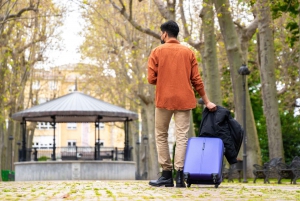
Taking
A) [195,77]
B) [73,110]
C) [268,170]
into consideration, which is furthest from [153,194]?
[73,110]

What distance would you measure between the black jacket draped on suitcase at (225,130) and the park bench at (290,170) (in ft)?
28.3

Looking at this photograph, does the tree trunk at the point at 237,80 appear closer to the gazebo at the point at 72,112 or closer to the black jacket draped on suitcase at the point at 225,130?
the gazebo at the point at 72,112

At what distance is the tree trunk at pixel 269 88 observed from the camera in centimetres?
2392

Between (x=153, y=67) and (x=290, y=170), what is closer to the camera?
(x=153, y=67)

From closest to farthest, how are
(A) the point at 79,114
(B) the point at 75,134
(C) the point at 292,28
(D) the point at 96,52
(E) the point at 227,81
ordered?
(C) the point at 292,28, (A) the point at 79,114, (E) the point at 227,81, (D) the point at 96,52, (B) the point at 75,134

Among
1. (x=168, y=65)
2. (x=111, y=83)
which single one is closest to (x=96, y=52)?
(x=111, y=83)

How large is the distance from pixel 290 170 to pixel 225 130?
9380mm

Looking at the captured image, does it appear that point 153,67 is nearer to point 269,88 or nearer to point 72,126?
point 269,88

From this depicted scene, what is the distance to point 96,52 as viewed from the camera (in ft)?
143

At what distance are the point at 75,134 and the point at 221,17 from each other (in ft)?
226

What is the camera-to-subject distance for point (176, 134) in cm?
943

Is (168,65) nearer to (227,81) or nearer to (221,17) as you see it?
(221,17)

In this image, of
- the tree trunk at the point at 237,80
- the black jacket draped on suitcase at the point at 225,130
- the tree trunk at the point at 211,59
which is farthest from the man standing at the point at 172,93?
the tree trunk at the point at 211,59

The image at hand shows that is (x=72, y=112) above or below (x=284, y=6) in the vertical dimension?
below
